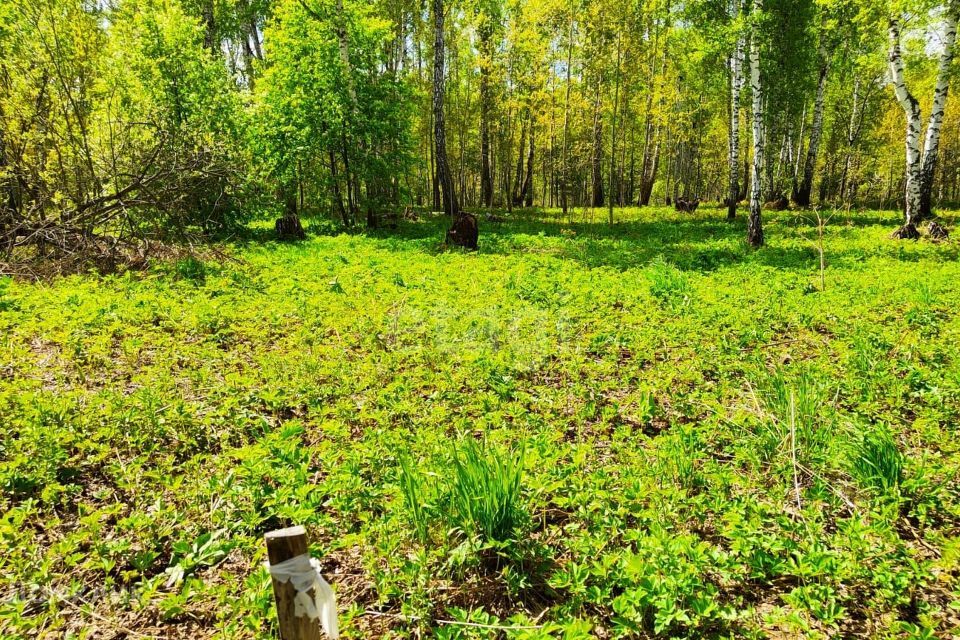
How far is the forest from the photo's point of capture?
2.47 meters

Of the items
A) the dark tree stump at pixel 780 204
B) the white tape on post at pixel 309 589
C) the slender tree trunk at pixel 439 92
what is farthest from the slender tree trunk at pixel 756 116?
the white tape on post at pixel 309 589

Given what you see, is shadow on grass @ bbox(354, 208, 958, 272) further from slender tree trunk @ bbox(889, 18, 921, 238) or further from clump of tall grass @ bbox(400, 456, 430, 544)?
clump of tall grass @ bbox(400, 456, 430, 544)

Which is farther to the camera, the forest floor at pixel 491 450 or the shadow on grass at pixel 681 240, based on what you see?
the shadow on grass at pixel 681 240

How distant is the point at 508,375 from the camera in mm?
5145

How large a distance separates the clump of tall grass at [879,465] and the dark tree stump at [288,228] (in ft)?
45.7

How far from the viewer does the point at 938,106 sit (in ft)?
39.8

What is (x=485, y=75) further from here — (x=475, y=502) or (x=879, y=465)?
(x=475, y=502)

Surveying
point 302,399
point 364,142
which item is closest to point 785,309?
point 302,399

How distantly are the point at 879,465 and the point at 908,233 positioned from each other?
42.5ft

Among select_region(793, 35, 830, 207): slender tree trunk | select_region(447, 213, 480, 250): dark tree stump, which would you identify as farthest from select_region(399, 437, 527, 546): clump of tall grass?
select_region(793, 35, 830, 207): slender tree trunk

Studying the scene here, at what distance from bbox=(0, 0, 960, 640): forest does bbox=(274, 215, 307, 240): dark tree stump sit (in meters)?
0.09

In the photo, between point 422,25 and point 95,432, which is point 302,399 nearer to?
point 95,432

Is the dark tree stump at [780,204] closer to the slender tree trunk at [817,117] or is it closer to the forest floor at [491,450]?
the slender tree trunk at [817,117]

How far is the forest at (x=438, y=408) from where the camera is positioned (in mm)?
2473
